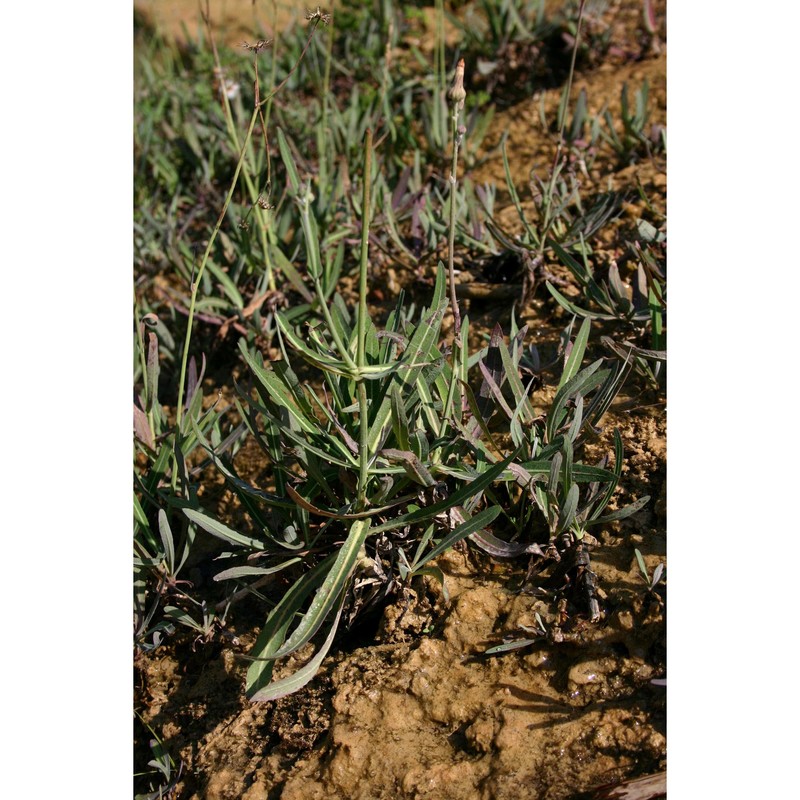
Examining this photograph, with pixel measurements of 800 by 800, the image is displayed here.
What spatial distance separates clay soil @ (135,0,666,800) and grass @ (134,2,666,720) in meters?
0.06

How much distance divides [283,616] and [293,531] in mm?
192

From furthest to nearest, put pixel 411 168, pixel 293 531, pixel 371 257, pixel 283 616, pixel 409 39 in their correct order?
pixel 409 39 → pixel 411 168 → pixel 371 257 → pixel 293 531 → pixel 283 616

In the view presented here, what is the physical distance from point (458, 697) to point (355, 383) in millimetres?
594

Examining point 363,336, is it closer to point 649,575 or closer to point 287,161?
point 649,575

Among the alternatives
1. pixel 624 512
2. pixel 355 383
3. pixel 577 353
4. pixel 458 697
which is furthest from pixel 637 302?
pixel 458 697

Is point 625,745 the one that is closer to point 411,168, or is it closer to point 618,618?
point 618,618

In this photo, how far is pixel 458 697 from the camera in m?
1.48

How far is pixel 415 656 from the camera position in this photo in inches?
61.3

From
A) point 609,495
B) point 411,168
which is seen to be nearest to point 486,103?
point 411,168

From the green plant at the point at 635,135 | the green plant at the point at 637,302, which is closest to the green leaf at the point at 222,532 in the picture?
the green plant at the point at 637,302

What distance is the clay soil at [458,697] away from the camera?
1373 millimetres

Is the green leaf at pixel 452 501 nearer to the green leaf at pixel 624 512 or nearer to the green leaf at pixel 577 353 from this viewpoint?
the green leaf at pixel 624 512

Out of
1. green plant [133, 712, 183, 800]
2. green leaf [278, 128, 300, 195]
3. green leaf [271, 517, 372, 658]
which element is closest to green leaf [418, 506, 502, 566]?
green leaf [271, 517, 372, 658]

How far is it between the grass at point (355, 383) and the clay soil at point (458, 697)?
56 mm
